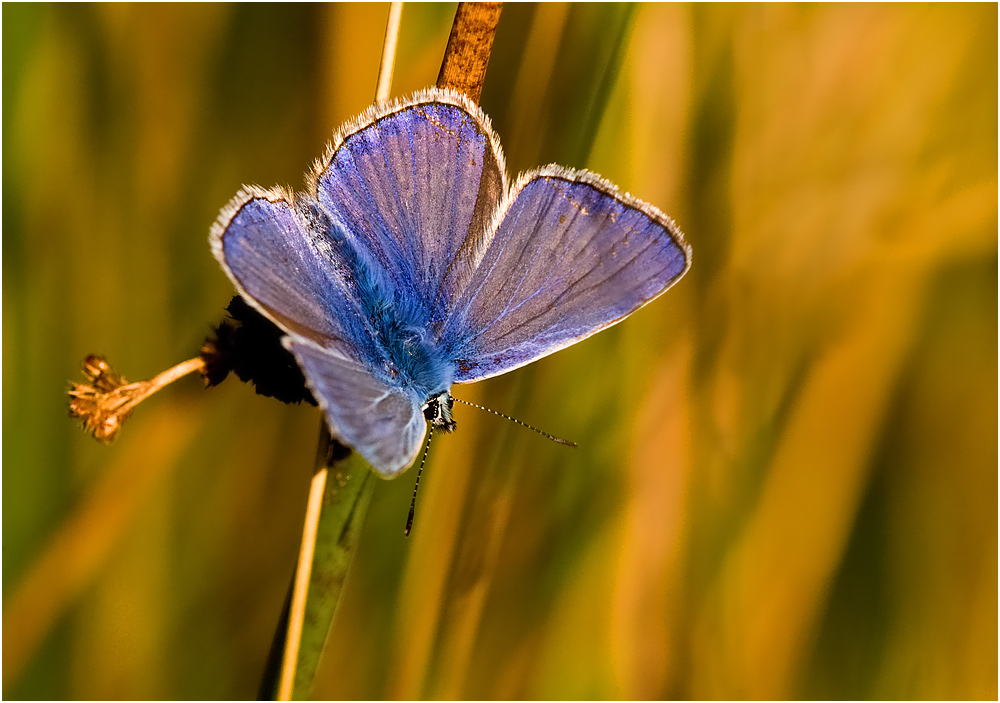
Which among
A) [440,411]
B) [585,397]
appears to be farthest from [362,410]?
[585,397]

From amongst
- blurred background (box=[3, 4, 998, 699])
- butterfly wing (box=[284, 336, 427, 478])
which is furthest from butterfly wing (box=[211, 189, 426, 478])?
blurred background (box=[3, 4, 998, 699])

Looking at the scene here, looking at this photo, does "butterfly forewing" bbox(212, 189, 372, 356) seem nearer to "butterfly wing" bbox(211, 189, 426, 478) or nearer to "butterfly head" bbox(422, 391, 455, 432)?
"butterfly wing" bbox(211, 189, 426, 478)

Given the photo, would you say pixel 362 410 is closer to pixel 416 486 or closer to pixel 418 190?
pixel 416 486

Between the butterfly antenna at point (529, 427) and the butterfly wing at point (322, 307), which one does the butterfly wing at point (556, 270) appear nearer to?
the butterfly antenna at point (529, 427)

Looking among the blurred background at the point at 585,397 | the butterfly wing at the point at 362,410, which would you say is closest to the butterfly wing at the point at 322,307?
the butterfly wing at the point at 362,410

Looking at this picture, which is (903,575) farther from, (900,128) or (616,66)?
(616,66)
